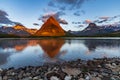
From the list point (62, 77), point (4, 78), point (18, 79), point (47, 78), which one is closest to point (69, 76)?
point (62, 77)

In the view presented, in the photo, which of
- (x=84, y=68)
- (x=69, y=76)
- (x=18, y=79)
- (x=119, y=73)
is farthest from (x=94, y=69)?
(x=18, y=79)

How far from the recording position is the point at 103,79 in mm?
9992

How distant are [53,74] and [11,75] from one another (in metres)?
2.27

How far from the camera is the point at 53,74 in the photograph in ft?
32.9

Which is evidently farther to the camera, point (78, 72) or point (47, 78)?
point (78, 72)

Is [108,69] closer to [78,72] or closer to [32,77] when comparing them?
[78,72]

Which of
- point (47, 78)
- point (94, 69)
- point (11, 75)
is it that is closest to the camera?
point (47, 78)

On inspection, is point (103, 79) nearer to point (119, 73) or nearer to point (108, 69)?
point (119, 73)

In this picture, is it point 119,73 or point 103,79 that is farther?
point 119,73

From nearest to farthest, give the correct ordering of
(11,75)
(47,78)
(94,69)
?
(47,78) → (11,75) → (94,69)

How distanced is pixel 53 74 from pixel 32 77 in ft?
3.37

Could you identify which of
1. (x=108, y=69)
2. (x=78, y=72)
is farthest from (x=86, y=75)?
(x=108, y=69)

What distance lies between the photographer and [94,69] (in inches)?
471

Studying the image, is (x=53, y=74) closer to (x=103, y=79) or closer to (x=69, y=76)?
(x=69, y=76)
